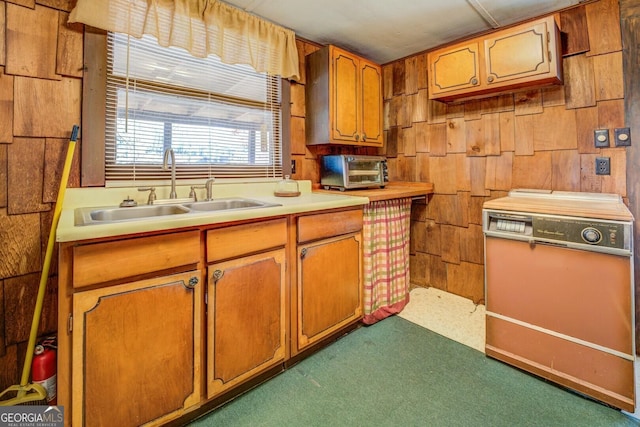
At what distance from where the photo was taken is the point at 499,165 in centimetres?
243

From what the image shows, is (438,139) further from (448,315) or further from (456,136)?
(448,315)

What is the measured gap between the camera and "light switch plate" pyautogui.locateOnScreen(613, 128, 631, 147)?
6.17 ft

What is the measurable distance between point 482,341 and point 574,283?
0.74 m

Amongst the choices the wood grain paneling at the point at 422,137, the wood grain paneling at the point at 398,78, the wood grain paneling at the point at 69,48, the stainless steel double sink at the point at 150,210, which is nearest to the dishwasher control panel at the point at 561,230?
the wood grain paneling at the point at 422,137

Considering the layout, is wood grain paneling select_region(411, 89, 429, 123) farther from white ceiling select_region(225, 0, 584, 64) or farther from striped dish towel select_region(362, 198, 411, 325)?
striped dish towel select_region(362, 198, 411, 325)

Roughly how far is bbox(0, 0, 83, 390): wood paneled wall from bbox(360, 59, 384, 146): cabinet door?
1.98m

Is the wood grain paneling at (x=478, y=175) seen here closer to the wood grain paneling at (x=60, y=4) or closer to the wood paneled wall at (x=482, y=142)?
the wood paneled wall at (x=482, y=142)

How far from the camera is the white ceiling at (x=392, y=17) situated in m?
2.05

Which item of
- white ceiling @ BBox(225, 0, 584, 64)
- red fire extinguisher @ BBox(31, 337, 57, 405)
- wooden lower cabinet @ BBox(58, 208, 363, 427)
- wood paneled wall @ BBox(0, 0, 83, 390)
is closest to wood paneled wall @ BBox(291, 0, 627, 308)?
white ceiling @ BBox(225, 0, 584, 64)

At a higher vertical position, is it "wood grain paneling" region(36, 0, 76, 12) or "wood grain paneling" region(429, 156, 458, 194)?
"wood grain paneling" region(36, 0, 76, 12)

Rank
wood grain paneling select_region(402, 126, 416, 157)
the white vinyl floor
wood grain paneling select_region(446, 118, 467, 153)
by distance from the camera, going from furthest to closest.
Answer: wood grain paneling select_region(402, 126, 416, 157) < wood grain paneling select_region(446, 118, 467, 153) < the white vinyl floor

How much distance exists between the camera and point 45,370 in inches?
51.6

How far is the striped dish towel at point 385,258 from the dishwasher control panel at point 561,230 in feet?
2.30

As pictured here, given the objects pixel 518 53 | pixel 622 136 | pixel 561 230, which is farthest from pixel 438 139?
pixel 561 230
